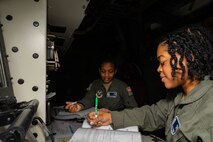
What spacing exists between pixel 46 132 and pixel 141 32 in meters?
1.96

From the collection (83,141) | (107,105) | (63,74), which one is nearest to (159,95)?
(107,105)

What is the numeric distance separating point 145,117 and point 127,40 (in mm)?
1904

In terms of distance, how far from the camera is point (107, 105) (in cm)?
205

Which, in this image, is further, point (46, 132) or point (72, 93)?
point (72, 93)

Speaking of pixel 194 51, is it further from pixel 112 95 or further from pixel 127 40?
pixel 127 40

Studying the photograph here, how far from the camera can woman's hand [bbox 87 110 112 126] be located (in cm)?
107

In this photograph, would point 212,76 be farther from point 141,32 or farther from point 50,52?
point 141,32

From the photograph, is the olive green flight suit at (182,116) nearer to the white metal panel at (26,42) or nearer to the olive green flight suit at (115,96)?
the white metal panel at (26,42)

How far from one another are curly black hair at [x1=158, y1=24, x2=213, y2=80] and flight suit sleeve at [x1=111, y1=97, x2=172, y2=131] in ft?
0.90

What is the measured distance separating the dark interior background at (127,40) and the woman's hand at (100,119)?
0.75m

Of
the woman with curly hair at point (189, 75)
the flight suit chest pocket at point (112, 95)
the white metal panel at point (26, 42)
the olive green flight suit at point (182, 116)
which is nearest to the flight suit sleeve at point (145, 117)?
the olive green flight suit at point (182, 116)

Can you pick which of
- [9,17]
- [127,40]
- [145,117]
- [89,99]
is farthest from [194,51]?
[127,40]

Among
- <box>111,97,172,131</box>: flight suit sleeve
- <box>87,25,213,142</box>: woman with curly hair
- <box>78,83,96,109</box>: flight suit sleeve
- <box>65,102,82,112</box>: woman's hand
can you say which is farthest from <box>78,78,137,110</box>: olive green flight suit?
<box>87,25,213,142</box>: woman with curly hair

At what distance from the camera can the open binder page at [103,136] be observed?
0.85 m
